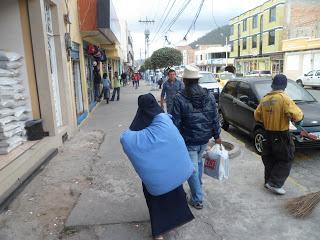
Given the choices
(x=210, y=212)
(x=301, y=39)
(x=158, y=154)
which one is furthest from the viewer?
(x=301, y=39)

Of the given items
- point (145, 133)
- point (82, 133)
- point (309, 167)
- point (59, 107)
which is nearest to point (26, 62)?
point (59, 107)

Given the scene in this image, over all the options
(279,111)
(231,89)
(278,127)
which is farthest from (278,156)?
(231,89)

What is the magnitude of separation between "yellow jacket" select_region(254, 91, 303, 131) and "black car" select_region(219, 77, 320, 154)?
1686 millimetres

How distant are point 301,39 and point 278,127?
1411 inches

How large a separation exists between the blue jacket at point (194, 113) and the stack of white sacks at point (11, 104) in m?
2.98

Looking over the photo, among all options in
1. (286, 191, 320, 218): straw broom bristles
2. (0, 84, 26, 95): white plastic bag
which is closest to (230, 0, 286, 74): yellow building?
(0, 84, 26, 95): white plastic bag

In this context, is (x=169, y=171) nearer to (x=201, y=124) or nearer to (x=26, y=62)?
(x=201, y=124)

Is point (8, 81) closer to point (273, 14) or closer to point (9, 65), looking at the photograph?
point (9, 65)

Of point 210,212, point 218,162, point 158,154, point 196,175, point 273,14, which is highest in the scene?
point 273,14

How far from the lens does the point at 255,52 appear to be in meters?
51.8

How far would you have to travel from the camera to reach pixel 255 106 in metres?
7.45

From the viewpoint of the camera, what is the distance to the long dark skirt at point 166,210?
338 centimetres

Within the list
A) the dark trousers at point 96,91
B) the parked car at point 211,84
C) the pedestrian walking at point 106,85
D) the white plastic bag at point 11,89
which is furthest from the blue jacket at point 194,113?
the pedestrian walking at point 106,85

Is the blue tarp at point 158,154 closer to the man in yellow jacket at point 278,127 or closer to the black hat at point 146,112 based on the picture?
the black hat at point 146,112
